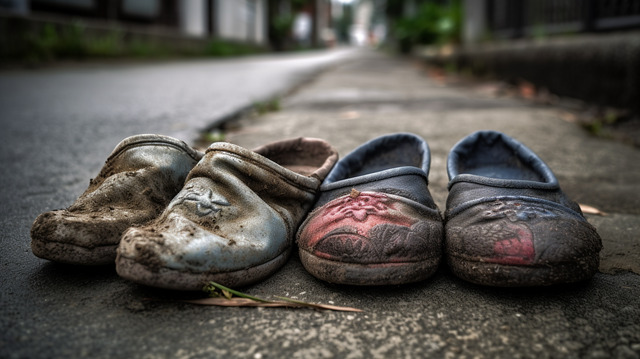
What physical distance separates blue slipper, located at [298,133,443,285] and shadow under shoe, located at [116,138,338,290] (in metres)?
0.08

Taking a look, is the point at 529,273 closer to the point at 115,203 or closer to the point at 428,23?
the point at 115,203

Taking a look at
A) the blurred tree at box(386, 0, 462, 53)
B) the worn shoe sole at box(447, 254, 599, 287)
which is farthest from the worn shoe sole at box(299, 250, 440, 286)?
the blurred tree at box(386, 0, 462, 53)

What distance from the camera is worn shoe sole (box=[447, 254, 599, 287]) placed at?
3.16 feet

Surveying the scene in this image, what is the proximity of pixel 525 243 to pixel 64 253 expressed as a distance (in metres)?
0.96

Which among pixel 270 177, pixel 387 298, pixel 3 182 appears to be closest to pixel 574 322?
pixel 387 298

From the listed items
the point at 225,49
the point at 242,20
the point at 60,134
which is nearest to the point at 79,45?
the point at 60,134

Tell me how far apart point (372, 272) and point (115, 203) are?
63 centimetres

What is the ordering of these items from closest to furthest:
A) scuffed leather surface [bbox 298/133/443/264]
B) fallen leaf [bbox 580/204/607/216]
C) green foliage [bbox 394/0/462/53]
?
scuffed leather surface [bbox 298/133/443/264] < fallen leaf [bbox 580/204/607/216] < green foliage [bbox 394/0/462/53]

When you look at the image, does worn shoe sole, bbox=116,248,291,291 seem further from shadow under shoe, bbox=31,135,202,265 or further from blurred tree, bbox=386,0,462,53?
blurred tree, bbox=386,0,462,53

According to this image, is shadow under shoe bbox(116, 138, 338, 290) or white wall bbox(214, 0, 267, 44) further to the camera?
white wall bbox(214, 0, 267, 44)

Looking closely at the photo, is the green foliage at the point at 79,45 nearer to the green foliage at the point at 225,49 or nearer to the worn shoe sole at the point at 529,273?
the green foliage at the point at 225,49

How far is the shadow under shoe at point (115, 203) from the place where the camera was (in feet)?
3.32

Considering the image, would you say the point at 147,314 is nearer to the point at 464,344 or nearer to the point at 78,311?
the point at 78,311

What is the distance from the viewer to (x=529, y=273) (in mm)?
964
